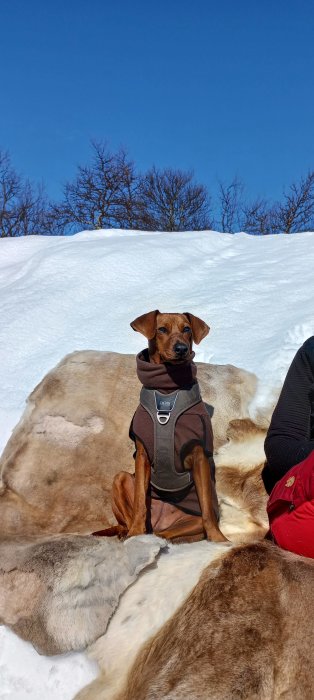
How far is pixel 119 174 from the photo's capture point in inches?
717

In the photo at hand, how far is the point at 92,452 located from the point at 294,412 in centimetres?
129

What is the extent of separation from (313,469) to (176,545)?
798mm

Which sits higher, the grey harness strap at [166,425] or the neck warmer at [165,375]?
the neck warmer at [165,375]

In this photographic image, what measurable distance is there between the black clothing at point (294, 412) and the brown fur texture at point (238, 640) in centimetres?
68

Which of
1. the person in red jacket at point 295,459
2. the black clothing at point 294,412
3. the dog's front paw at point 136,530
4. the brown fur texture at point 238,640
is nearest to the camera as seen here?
the brown fur texture at point 238,640

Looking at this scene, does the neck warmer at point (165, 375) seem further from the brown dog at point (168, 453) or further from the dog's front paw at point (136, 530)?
the dog's front paw at point (136, 530)

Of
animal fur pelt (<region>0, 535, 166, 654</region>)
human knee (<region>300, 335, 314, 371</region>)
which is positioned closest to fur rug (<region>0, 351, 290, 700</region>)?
animal fur pelt (<region>0, 535, 166, 654</region>)

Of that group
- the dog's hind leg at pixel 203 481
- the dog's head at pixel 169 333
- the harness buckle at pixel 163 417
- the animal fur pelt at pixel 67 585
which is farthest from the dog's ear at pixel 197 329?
the animal fur pelt at pixel 67 585

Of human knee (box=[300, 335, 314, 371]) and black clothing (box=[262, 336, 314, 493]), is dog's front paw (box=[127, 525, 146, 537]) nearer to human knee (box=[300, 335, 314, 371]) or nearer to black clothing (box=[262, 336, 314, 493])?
black clothing (box=[262, 336, 314, 493])

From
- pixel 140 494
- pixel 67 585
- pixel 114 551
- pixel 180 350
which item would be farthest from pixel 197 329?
pixel 67 585

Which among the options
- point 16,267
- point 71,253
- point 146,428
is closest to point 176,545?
point 146,428

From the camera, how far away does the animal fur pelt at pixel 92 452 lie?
359 cm

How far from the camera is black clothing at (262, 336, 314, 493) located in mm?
3012

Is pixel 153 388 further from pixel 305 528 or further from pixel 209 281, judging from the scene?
pixel 209 281
